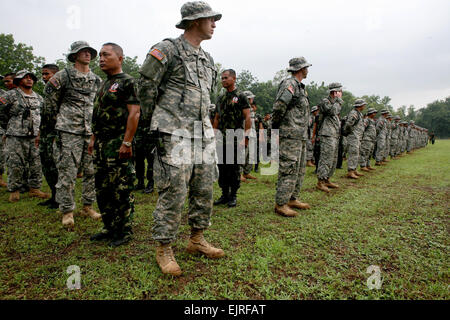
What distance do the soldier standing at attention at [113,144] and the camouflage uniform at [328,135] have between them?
16.1ft

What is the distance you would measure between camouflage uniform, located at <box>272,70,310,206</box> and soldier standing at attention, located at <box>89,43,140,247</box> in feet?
7.93

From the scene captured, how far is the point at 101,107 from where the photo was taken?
302 cm

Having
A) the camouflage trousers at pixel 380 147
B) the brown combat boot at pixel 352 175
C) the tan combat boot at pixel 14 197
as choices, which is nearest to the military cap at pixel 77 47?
the tan combat boot at pixel 14 197

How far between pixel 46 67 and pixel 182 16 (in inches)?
160

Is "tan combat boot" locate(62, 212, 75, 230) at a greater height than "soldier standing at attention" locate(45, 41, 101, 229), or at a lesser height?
lesser

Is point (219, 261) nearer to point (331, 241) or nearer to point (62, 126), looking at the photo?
point (331, 241)

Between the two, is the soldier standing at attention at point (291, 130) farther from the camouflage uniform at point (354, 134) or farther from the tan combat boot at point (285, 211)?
the camouflage uniform at point (354, 134)

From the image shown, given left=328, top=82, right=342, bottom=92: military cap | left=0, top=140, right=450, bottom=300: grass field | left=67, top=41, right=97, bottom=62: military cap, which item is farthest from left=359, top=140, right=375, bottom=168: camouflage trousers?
left=67, top=41, right=97, bottom=62: military cap

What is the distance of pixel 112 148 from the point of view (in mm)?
3006

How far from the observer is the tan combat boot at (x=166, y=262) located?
2.34 metres

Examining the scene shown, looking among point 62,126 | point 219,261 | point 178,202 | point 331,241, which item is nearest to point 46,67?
point 62,126

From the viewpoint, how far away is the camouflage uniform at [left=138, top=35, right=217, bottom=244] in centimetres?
229

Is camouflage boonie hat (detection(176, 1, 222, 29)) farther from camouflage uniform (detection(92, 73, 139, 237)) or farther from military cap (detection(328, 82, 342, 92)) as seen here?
military cap (detection(328, 82, 342, 92))

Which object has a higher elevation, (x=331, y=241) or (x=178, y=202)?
(x=178, y=202)
